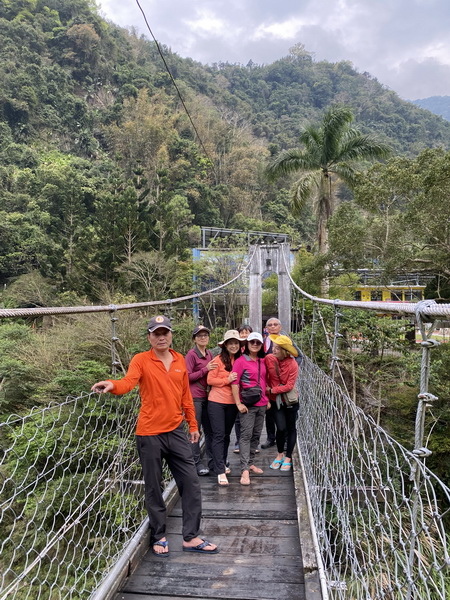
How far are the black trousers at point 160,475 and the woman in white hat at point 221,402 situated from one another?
580 mm

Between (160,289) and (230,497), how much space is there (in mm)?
7939

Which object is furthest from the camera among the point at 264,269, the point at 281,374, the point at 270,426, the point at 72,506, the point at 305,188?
the point at 305,188

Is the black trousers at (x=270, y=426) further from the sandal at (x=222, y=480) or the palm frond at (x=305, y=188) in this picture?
the palm frond at (x=305, y=188)

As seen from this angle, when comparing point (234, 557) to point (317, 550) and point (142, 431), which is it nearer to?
point (317, 550)

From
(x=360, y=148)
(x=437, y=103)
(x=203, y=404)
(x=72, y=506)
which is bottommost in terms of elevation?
(x=72, y=506)

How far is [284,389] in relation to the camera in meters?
2.18

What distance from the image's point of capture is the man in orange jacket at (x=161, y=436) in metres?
1.50

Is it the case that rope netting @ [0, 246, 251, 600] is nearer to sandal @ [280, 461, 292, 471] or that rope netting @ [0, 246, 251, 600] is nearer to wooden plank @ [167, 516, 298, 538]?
wooden plank @ [167, 516, 298, 538]

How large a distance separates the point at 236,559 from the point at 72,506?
2464 mm

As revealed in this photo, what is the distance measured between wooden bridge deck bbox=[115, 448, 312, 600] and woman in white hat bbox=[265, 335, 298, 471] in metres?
0.25

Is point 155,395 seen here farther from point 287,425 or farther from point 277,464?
point 277,464

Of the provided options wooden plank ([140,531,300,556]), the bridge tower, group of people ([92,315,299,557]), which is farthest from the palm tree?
wooden plank ([140,531,300,556])

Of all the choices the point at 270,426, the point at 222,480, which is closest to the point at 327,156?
the point at 270,426

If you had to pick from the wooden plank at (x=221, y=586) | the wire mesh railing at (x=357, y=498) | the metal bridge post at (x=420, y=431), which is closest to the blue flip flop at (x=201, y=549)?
the wooden plank at (x=221, y=586)
